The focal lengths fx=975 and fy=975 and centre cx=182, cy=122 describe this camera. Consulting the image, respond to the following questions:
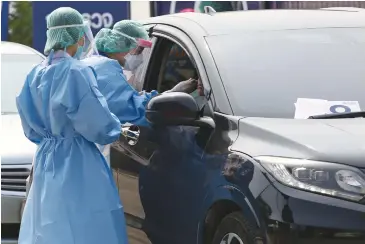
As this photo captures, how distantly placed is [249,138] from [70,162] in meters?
1.03

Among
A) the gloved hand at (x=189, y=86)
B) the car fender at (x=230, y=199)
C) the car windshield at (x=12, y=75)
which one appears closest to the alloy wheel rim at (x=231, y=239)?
the car fender at (x=230, y=199)

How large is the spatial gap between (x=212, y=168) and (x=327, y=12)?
6.06 feet

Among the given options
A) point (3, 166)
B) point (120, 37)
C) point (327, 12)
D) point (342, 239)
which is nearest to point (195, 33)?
point (120, 37)

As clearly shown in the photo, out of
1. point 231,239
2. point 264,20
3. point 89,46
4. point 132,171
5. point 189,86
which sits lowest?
point 132,171

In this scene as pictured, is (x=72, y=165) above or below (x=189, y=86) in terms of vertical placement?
below

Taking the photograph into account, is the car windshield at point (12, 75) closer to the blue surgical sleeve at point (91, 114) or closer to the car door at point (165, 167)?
the car door at point (165, 167)

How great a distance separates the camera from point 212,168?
4.83m

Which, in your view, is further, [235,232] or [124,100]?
[124,100]

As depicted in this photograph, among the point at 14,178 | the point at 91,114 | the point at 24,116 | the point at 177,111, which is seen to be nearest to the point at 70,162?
the point at 91,114

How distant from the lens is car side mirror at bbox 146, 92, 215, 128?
4992 millimetres

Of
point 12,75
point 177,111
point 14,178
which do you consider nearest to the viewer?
point 177,111

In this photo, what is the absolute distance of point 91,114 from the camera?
16.5 ft

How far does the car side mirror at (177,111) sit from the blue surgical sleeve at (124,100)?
363 mm

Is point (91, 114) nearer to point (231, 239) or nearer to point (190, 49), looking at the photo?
point (190, 49)
